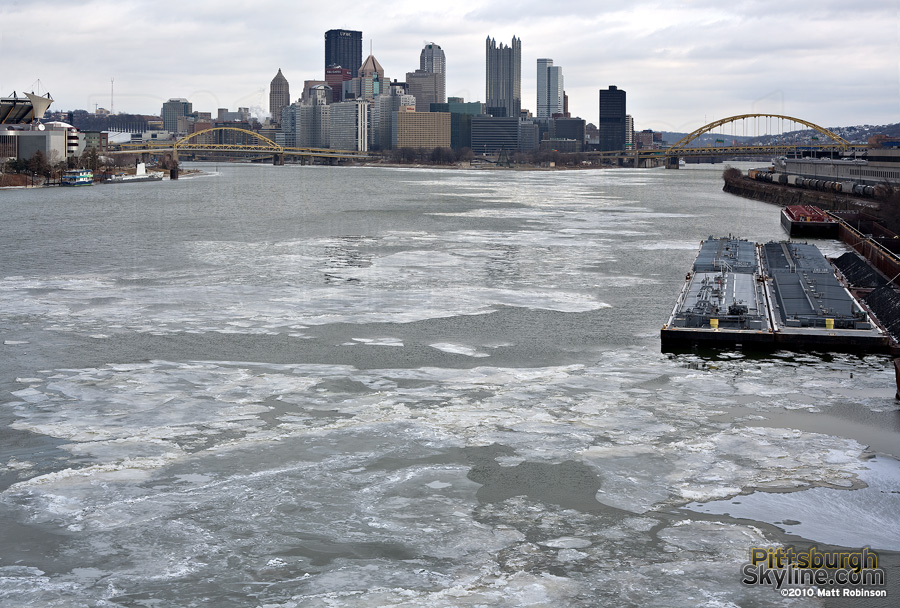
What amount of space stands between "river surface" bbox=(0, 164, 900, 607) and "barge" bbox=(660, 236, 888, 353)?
28.2 inches

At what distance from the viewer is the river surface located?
7691 mm

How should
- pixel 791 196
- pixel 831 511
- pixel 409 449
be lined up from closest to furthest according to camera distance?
pixel 831 511
pixel 409 449
pixel 791 196

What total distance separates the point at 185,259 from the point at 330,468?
20231 mm

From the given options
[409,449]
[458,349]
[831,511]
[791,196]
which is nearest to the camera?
[831,511]

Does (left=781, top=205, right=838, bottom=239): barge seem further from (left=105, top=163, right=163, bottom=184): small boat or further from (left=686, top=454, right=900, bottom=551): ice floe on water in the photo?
(left=105, top=163, right=163, bottom=184): small boat

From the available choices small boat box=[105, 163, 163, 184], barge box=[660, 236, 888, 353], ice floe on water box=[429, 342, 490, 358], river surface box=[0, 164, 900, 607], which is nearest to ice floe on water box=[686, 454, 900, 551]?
river surface box=[0, 164, 900, 607]

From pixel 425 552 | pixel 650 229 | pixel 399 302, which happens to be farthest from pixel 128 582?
pixel 650 229

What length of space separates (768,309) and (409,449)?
12.4 meters

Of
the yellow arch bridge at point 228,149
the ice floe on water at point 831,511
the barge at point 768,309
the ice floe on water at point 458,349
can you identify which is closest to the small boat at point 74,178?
the yellow arch bridge at point 228,149

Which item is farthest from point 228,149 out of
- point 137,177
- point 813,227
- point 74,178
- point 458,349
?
point 458,349

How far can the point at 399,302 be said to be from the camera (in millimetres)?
20391

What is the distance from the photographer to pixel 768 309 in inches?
801

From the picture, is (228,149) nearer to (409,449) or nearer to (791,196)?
(791,196)

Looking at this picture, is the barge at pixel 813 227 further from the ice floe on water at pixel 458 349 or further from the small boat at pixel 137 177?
the small boat at pixel 137 177
